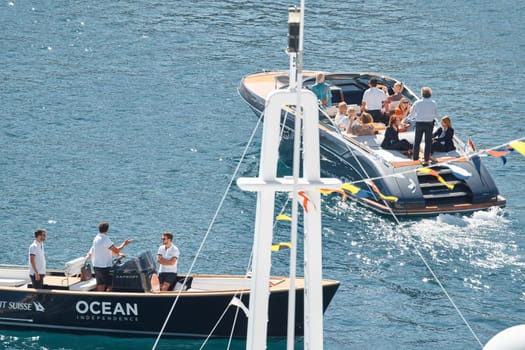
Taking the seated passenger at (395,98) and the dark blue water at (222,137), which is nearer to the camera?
the dark blue water at (222,137)

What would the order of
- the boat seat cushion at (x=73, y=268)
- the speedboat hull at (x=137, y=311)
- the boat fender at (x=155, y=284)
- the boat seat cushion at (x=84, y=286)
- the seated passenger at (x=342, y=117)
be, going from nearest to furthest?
the speedboat hull at (x=137, y=311)
the boat fender at (x=155, y=284)
the boat seat cushion at (x=84, y=286)
the boat seat cushion at (x=73, y=268)
the seated passenger at (x=342, y=117)

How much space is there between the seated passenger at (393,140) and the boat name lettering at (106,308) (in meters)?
7.09

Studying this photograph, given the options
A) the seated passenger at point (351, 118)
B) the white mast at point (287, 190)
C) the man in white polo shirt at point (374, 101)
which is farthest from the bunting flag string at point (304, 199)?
the man in white polo shirt at point (374, 101)

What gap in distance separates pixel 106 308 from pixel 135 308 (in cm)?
40

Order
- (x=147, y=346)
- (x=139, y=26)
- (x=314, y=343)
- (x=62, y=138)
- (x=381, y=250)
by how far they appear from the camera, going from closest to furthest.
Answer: (x=314, y=343), (x=147, y=346), (x=381, y=250), (x=62, y=138), (x=139, y=26)

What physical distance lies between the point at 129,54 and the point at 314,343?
23049 mm

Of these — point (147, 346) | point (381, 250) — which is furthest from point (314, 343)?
point (381, 250)

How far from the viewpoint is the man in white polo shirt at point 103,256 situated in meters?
16.0

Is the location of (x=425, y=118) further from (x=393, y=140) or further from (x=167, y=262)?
(x=167, y=262)

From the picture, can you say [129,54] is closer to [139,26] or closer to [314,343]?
[139,26]

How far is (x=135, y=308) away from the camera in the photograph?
16000 mm

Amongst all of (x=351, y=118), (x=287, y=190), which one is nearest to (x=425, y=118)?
(x=351, y=118)

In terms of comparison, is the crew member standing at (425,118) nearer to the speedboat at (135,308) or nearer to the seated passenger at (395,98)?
the seated passenger at (395,98)

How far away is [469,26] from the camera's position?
114 feet
